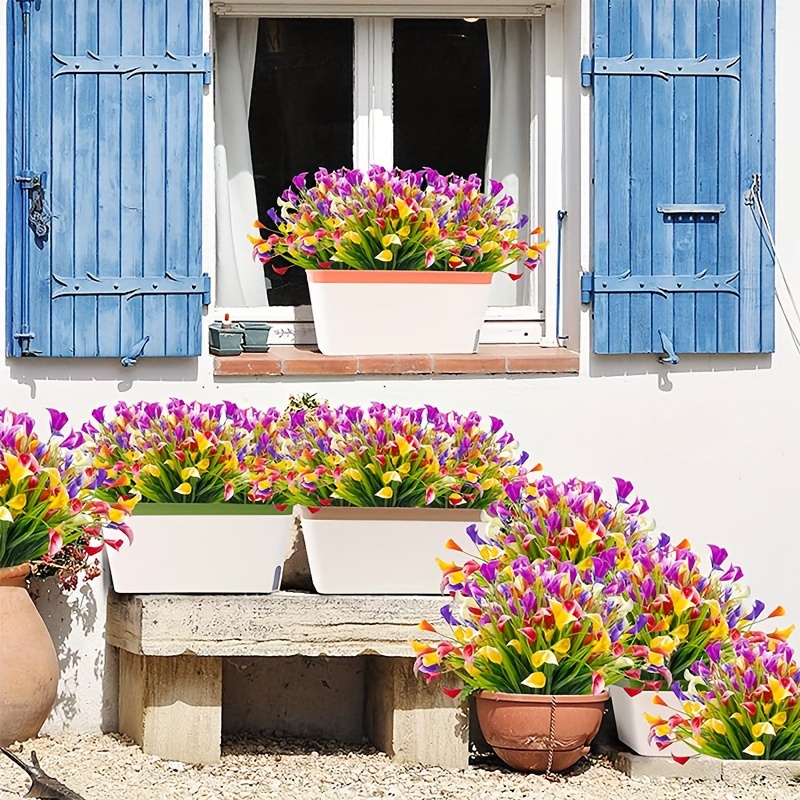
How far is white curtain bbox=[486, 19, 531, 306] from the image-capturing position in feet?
17.6

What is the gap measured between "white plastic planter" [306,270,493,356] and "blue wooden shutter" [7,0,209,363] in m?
0.43

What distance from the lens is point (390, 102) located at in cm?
530

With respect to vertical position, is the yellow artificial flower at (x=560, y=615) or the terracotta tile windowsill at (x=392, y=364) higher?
the terracotta tile windowsill at (x=392, y=364)

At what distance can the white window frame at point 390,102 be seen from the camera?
525cm

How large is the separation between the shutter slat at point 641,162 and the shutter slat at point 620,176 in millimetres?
18

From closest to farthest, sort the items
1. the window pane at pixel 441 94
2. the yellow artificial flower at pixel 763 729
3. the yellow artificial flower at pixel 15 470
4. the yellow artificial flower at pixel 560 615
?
1. the yellow artificial flower at pixel 763 729
2. the yellow artificial flower at pixel 560 615
3. the yellow artificial flower at pixel 15 470
4. the window pane at pixel 441 94

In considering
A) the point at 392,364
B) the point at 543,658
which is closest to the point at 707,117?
the point at 392,364

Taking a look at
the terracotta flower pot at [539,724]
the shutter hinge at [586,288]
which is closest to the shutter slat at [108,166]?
the shutter hinge at [586,288]

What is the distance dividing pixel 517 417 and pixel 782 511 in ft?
3.24

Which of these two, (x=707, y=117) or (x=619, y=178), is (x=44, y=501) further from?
(x=707, y=117)

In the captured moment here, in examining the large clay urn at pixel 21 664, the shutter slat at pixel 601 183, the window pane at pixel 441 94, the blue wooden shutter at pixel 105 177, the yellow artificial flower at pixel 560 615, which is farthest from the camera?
the window pane at pixel 441 94

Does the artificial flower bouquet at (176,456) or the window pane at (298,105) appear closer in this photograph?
the artificial flower bouquet at (176,456)

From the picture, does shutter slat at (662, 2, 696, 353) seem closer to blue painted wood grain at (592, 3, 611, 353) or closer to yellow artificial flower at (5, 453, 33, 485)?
blue painted wood grain at (592, 3, 611, 353)

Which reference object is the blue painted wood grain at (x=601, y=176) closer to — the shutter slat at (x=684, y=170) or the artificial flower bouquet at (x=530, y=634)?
the shutter slat at (x=684, y=170)
